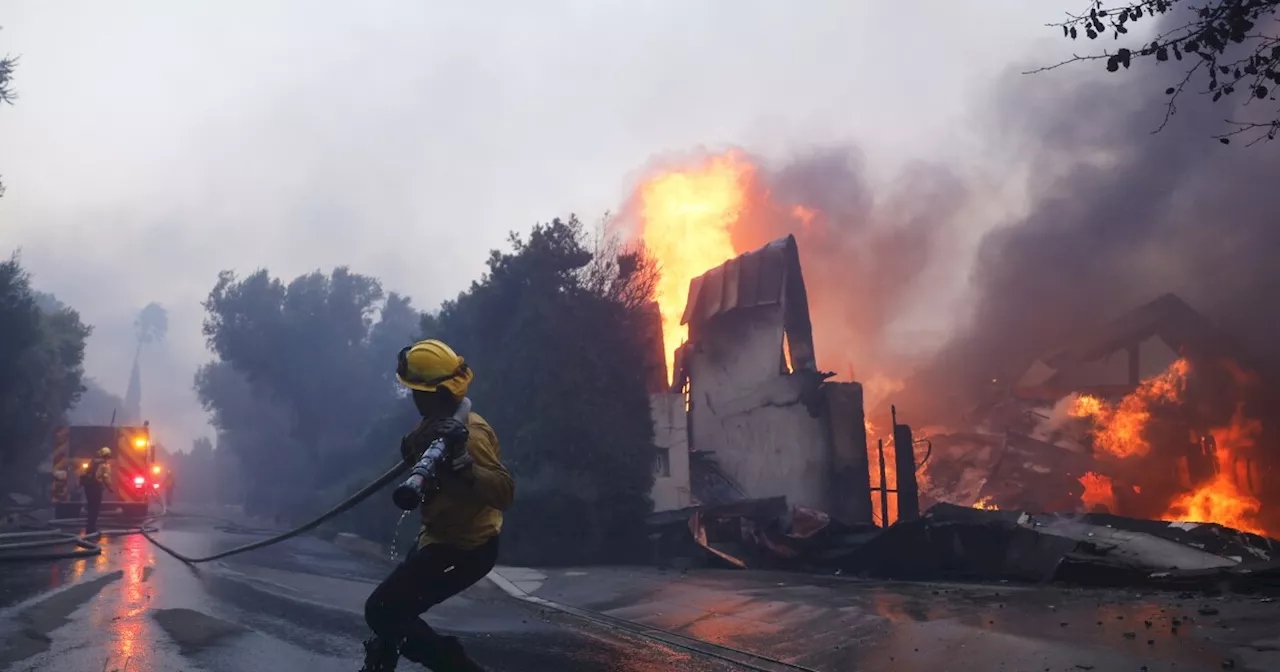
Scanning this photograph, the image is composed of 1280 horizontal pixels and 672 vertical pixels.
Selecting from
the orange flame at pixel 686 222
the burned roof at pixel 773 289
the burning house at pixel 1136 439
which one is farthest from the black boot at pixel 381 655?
the burning house at pixel 1136 439

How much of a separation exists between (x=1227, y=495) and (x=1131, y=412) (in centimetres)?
351

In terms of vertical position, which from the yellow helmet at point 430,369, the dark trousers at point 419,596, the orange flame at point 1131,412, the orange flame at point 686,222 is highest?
the orange flame at point 686,222

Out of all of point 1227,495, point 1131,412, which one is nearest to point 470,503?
point 1227,495

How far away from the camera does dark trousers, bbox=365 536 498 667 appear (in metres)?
3.76

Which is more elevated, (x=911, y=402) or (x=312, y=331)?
(x=312, y=331)

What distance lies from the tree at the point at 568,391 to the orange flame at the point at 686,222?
3.39m

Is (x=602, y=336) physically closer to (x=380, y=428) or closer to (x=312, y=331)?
(x=380, y=428)

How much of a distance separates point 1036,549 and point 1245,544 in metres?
2.22

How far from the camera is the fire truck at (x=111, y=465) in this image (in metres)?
23.3

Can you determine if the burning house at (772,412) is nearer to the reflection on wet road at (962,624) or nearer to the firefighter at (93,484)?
the reflection on wet road at (962,624)

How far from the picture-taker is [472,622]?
8391 mm

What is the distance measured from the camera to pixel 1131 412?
2761cm

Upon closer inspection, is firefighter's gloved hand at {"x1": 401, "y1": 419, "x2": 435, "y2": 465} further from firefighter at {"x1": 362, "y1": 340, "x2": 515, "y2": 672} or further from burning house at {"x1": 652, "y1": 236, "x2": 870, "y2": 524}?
burning house at {"x1": 652, "y1": 236, "x2": 870, "y2": 524}

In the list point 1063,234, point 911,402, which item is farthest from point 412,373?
point 1063,234
